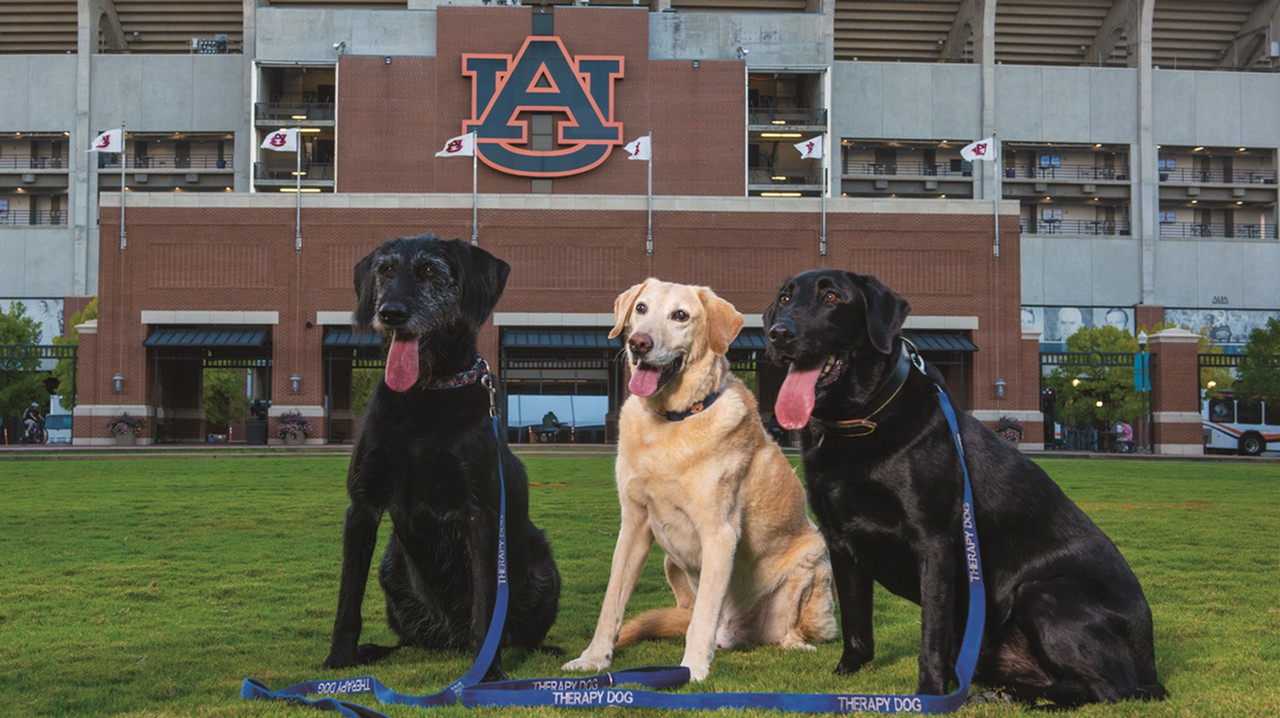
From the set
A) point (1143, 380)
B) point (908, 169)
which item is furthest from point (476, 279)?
point (908, 169)

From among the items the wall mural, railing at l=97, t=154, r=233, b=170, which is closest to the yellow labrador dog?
the wall mural

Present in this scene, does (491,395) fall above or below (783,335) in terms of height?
below

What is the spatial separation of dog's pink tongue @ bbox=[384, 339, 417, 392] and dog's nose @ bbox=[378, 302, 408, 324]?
104 millimetres

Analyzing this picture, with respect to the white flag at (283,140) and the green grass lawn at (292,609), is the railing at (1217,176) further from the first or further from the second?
the green grass lawn at (292,609)

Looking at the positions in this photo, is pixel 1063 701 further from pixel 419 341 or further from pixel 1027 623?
pixel 419 341

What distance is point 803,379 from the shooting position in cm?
451

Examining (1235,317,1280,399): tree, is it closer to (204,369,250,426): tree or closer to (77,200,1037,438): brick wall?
(77,200,1037,438): brick wall

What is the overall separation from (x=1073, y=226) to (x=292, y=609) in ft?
233

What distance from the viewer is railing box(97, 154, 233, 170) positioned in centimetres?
6606

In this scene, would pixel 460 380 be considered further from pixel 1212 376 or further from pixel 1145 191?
pixel 1145 191

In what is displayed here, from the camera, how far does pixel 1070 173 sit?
69312 mm

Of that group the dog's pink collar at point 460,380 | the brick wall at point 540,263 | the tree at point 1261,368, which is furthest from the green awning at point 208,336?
the dog's pink collar at point 460,380

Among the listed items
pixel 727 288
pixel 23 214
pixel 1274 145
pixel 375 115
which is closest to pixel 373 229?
pixel 375 115

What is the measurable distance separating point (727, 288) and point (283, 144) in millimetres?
19970
